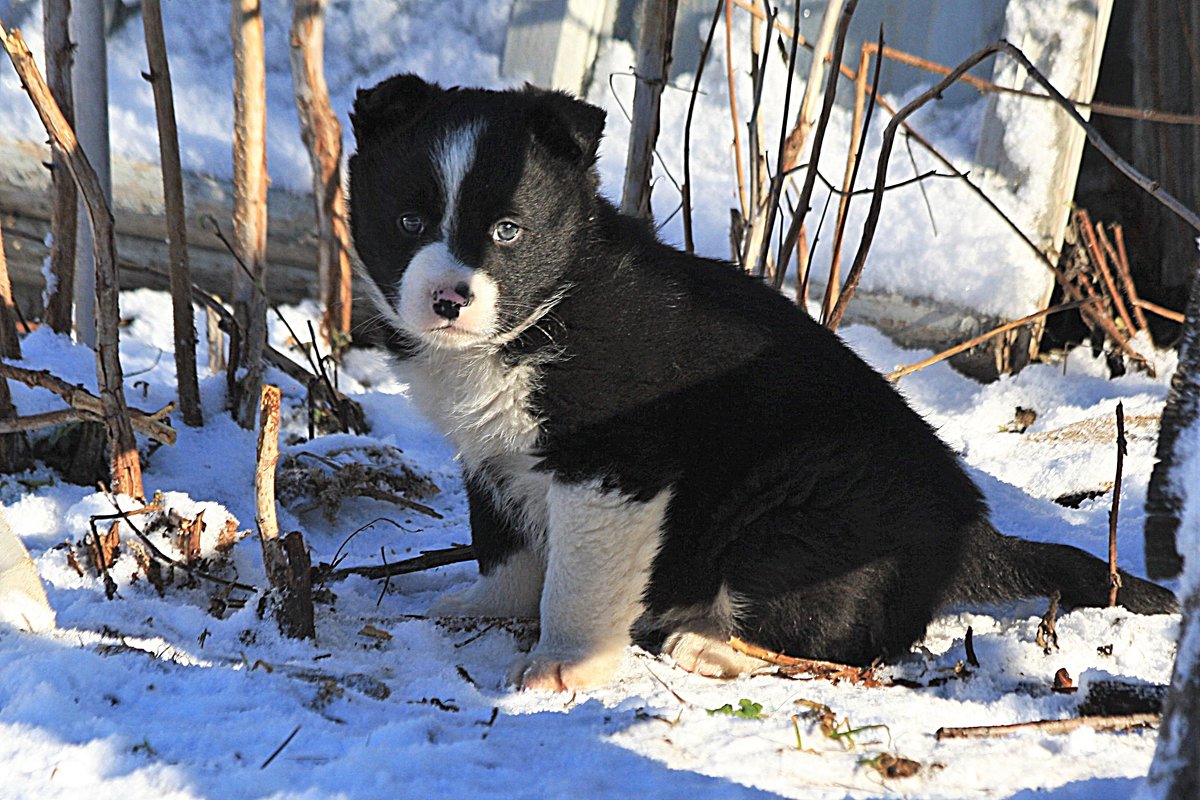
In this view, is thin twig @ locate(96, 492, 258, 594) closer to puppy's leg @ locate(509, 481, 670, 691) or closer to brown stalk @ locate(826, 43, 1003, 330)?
puppy's leg @ locate(509, 481, 670, 691)

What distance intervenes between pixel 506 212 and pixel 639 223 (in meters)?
0.40

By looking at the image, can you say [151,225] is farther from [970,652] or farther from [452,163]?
[970,652]

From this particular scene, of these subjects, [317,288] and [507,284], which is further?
[317,288]

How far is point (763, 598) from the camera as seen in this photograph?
7.86ft

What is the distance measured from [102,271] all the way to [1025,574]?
215 cm

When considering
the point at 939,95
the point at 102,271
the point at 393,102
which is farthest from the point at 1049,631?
the point at 102,271

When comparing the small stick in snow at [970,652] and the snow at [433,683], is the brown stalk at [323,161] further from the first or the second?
the small stick in snow at [970,652]

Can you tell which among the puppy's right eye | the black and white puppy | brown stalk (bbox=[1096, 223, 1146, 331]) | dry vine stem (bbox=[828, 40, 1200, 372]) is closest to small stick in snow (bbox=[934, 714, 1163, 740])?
the black and white puppy

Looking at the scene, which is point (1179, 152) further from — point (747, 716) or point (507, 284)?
point (747, 716)

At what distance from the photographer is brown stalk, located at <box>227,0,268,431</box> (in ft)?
11.5

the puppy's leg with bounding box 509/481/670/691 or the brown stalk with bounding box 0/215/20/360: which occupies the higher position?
the brown stalk with bounding box 0/215/20/360

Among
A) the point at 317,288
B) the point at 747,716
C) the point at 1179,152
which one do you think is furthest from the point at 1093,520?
the point at 317,288

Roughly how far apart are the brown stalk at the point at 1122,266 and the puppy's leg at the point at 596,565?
3257 mm

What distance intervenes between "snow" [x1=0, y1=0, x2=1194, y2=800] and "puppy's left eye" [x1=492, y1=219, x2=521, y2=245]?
57 cm
